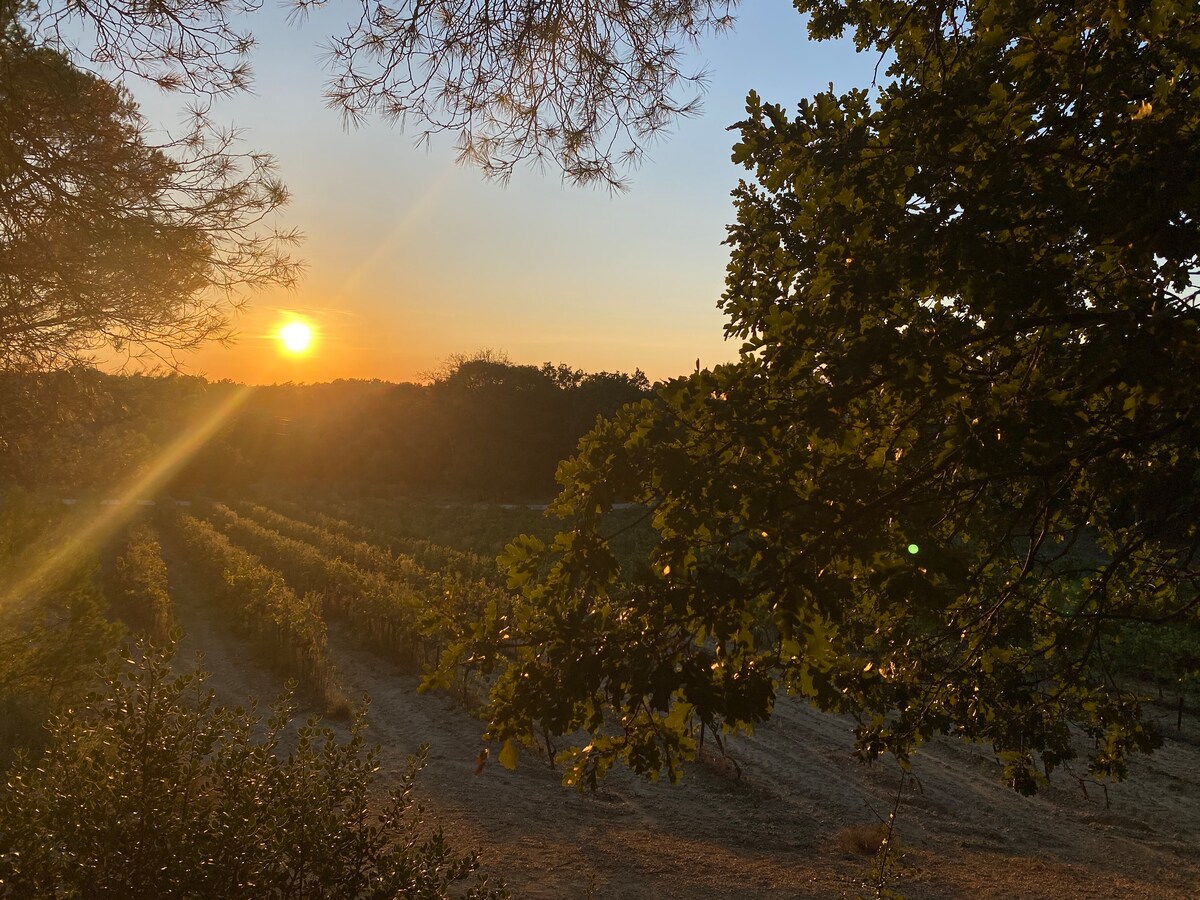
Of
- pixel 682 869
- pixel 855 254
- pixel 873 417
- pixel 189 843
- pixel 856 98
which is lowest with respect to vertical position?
pixel 682 869

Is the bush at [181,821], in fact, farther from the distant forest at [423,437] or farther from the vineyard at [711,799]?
the distant forest at [423,437]

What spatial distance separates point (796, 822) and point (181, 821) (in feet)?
22.1

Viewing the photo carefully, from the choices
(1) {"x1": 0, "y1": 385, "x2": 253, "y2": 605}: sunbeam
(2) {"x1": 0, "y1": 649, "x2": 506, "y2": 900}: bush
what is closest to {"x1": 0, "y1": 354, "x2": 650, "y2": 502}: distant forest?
(1) {"x1": 0, "y1": 385, "x2": 253, "y2": 605}: sunbeam

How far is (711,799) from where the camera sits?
8938 millimetres

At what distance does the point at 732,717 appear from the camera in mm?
2318

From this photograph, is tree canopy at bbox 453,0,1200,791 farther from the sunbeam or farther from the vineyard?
the sunbeam

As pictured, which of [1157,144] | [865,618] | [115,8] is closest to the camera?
[1157,144]

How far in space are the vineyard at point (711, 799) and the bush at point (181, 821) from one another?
0.55m

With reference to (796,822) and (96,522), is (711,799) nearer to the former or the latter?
(796,822)

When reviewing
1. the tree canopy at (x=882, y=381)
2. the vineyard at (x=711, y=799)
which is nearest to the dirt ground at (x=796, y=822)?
the vineyard at (x=711, y=799)

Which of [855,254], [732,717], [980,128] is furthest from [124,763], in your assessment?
[980,128]

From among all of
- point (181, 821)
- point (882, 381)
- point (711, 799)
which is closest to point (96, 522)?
point (711, 799)

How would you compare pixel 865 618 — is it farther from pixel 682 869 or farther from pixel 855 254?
pixel 682 869

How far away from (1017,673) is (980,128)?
250 cm
